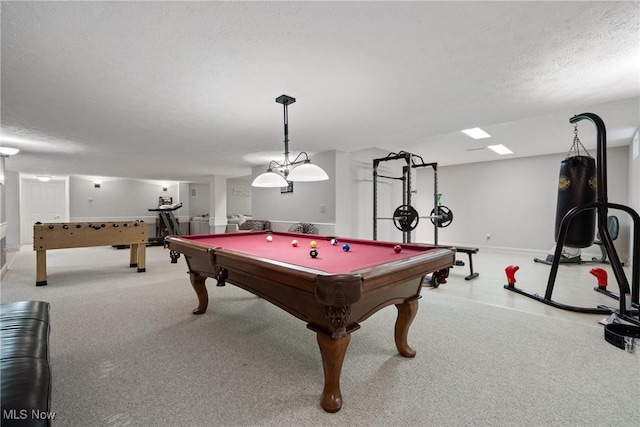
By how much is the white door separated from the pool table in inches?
376

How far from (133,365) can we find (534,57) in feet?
12.1

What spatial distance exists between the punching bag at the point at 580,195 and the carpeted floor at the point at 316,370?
112 centimetres

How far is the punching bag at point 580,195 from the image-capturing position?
3.23 meters

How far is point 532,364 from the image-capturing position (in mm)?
1990

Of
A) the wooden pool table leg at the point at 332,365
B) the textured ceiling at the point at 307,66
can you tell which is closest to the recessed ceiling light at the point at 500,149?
Result: the textured ceiling at the point at 307,66

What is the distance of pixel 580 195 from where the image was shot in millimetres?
3260

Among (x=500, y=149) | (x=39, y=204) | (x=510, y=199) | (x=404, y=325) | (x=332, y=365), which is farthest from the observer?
(x=39, y=204)

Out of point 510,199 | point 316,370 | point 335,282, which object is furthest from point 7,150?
point 510,199

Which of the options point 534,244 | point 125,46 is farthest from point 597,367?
point 534,244

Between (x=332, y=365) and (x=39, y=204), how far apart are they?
37.6 feet

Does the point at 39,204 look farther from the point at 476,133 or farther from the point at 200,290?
the point at 476,133

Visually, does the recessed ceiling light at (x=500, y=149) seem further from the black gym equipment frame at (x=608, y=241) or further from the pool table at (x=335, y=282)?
the pool table at (x=335, y=282)

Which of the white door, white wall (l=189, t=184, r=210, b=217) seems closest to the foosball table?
the white door

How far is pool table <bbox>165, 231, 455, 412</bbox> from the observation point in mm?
1407
